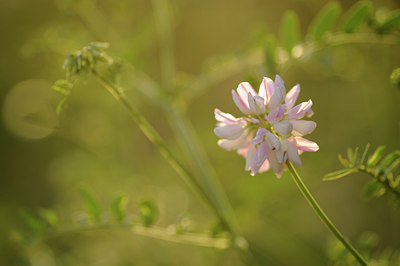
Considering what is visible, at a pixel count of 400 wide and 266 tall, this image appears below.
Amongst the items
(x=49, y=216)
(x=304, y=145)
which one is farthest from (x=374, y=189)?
(x=49, y=216)

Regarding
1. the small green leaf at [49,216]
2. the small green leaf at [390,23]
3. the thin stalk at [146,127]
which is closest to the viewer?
the thin stalk at [146,127]

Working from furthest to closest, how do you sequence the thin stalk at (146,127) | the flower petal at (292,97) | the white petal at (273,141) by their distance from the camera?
1. the thin stalk at (146,127)
2. the flower petal at (292,97)
3. the white petal at (273,141)

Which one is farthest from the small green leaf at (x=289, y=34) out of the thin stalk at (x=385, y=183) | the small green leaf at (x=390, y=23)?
the thin stalk at (x=385, y=183)

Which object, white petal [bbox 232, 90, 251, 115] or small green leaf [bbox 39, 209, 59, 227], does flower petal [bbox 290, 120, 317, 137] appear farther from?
small green leaf [bbox 39, 209, 59, 227]

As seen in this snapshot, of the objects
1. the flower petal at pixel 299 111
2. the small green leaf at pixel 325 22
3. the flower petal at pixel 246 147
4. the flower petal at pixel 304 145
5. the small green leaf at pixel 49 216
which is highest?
the small green leaf at pixel 325 22

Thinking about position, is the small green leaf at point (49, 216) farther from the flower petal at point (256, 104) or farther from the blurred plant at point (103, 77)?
the flower petal at point (256, 104)

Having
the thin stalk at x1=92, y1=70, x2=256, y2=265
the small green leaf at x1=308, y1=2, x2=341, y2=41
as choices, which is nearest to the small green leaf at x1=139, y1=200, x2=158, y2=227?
the thin stalk at x1=92, y1=70, x2=256, y2=265

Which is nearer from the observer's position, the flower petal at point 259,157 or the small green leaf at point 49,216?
the flower petal at point 259,157

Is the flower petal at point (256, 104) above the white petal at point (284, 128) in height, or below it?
above
